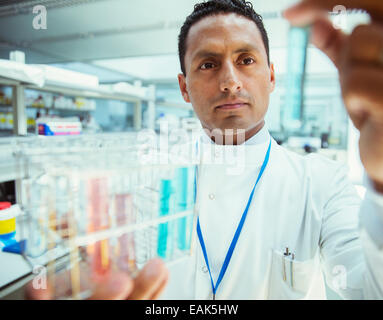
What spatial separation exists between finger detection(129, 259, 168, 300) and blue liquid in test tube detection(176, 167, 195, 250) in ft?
0.58

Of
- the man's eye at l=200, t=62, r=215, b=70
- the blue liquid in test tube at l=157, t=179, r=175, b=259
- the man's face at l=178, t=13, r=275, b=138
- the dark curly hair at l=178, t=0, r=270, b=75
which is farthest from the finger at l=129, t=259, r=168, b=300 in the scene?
the dark curly hair at l=178, t=0, r=270, b=75

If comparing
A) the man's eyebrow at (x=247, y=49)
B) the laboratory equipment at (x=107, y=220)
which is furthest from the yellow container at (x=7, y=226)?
the man's eyebrow at (x=247, y=49)

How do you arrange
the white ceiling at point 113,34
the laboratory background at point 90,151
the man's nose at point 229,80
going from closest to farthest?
the laboratory background at point 90,151
the man's nose at point 229,80
the white ceiling at point 113,34

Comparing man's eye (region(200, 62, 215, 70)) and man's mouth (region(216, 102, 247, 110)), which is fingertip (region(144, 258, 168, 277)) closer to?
man's mouth (region(216, 102, 247, 110))

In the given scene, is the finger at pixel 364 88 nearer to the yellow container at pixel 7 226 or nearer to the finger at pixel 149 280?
the finger at pixel 149 280

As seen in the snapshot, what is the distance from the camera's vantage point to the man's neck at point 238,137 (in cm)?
87

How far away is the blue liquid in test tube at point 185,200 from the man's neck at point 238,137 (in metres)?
0.21

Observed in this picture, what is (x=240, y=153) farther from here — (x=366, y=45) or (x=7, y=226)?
(x=7, y=226)

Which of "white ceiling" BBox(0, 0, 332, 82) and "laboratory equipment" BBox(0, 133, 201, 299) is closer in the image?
"laboratory equipment" BBox(0, 133, 201, 299)

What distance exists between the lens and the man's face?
0.70 metres

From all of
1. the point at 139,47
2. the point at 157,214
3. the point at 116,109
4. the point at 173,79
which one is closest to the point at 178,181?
the point at 157,214

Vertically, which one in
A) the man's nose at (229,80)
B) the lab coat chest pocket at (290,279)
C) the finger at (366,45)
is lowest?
the lab coat chest pocket at (290,279)

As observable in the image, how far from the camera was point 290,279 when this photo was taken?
639mm

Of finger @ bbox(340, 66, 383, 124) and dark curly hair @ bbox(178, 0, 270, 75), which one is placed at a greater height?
dark curly hair @ bbox(178, 0, 270, 75)
